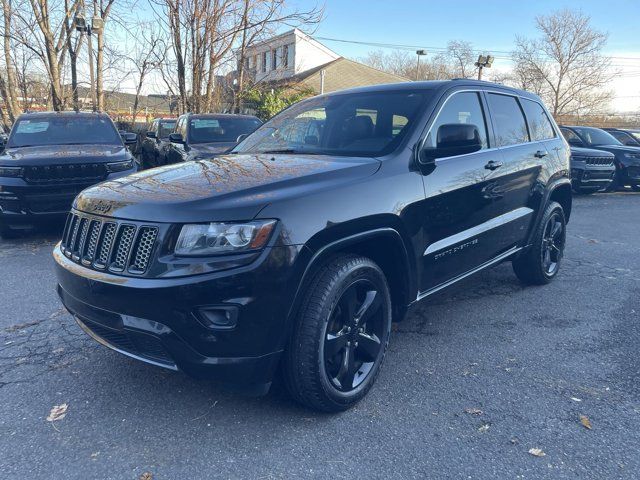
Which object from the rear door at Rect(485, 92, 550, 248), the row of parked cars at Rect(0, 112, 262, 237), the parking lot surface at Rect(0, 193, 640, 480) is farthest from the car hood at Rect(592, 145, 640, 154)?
the parking lot surface at Rect(0, 193, 640, 480)

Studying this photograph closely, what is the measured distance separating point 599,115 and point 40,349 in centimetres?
4893

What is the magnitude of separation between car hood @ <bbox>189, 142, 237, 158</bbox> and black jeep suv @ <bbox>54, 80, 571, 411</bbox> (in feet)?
13.9

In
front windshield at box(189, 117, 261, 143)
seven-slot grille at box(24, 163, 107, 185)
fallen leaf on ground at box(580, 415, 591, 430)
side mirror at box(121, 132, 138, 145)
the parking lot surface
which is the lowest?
the parking lot surface

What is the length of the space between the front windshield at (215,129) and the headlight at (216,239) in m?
6.98

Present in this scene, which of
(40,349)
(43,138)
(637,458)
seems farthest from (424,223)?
(43,138)

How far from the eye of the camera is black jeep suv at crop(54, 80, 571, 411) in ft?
7.52

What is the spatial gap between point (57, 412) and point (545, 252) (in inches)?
174

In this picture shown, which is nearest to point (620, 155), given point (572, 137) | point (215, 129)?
point (572, 137)

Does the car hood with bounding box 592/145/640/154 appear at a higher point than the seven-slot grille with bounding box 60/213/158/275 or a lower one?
higher

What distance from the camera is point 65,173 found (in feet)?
20.8

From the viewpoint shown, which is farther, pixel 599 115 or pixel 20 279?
pixel 599 115

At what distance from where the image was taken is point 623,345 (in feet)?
12.1

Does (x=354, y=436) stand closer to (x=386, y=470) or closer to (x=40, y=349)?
(x=386, y=470)

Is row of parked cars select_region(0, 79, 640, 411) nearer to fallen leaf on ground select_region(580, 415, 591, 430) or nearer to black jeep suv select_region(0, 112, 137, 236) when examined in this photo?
fallen leaf on ground select_region(580, 415, 591, 430)
